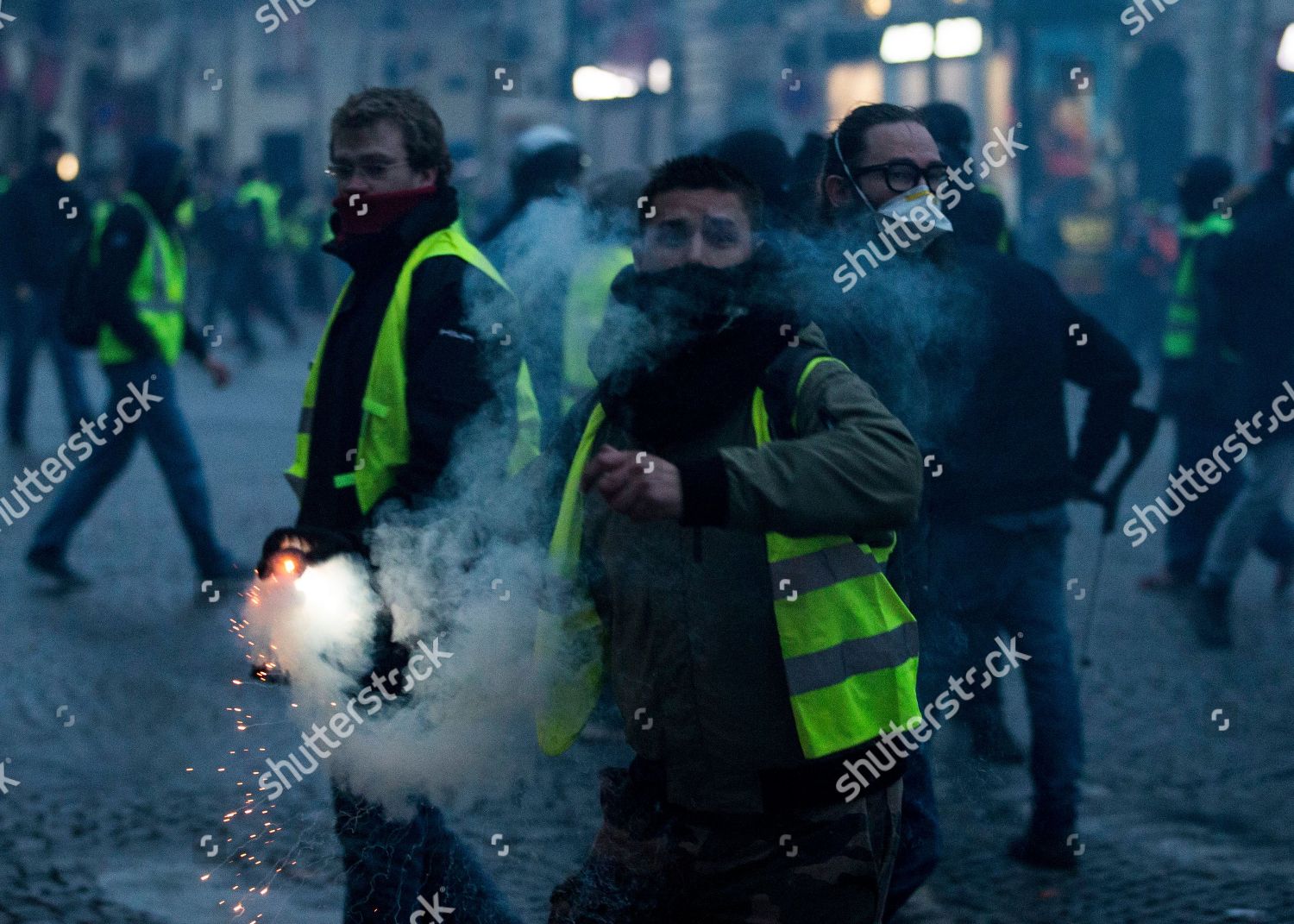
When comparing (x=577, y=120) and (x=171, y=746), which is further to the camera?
(x=577, y=120)

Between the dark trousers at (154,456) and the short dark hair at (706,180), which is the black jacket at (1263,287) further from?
the short dark hair at (706,180)

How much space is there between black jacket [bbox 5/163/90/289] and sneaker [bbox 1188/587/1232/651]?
810cm

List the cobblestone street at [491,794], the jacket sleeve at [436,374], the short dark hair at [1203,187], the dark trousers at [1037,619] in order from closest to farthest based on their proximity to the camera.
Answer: the jacket sleeve at [436,374]
the cobblestone street at [491,794]
the dark trousers at [1037,619]
the short dark hair at [1203,187]

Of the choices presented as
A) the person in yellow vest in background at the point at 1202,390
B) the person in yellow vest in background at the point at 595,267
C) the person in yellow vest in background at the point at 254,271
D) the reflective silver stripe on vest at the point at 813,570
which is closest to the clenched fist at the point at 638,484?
the reflective silver stripe on vest at the point at 813,570

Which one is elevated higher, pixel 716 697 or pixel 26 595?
pixel 716 697

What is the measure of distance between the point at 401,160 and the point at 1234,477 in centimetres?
543

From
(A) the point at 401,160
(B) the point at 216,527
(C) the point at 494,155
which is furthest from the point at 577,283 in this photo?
(C) the point at 494,155

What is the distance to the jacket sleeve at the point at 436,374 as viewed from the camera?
3361mm

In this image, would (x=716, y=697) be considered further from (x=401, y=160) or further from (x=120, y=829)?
(x=120, y=829)

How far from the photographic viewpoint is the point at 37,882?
14.2 feet

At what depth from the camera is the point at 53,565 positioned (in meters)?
7.73

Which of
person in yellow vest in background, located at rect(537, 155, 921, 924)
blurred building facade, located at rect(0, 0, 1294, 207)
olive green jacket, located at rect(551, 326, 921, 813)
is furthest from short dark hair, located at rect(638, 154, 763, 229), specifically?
blurred building facade, located at rect(0, 0, 1294, 207)

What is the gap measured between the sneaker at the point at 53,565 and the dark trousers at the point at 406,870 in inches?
188

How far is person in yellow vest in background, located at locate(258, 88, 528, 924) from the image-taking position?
3318 millimetres
